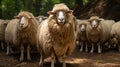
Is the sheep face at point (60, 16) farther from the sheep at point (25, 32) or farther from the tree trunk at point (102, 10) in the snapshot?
the tree trunk at point (102, 10)

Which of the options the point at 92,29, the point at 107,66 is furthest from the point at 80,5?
the point at 107,66

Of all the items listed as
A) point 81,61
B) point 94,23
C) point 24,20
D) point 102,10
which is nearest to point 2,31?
point 24,20

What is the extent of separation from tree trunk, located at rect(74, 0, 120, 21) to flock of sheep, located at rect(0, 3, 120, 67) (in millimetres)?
4855

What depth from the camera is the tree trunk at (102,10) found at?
822 inches

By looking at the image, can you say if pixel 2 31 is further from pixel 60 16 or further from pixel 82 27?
pixel 60 16

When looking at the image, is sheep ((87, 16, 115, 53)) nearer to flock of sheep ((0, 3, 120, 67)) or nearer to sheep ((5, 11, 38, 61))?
flock of sheep ((0, 3, 120, 67))

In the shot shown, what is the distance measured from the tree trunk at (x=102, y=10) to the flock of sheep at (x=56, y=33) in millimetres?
4855

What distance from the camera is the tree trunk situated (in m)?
20.9

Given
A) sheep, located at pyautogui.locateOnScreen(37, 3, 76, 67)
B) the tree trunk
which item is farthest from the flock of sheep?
the tree trunk

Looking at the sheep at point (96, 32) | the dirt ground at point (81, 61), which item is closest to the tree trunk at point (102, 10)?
the sheep at point (96, 32)

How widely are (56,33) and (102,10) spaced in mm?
13364

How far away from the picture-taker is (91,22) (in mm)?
14227

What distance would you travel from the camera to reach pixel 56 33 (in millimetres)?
9055

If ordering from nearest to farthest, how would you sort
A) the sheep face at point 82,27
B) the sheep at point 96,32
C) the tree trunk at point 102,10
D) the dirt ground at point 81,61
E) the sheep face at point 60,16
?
the sheep face at point 60,16
the dirt ground at point 81,61
the sheep at point 96,32
the sheep face at point 82,27
the tree trunk at point 102,10
